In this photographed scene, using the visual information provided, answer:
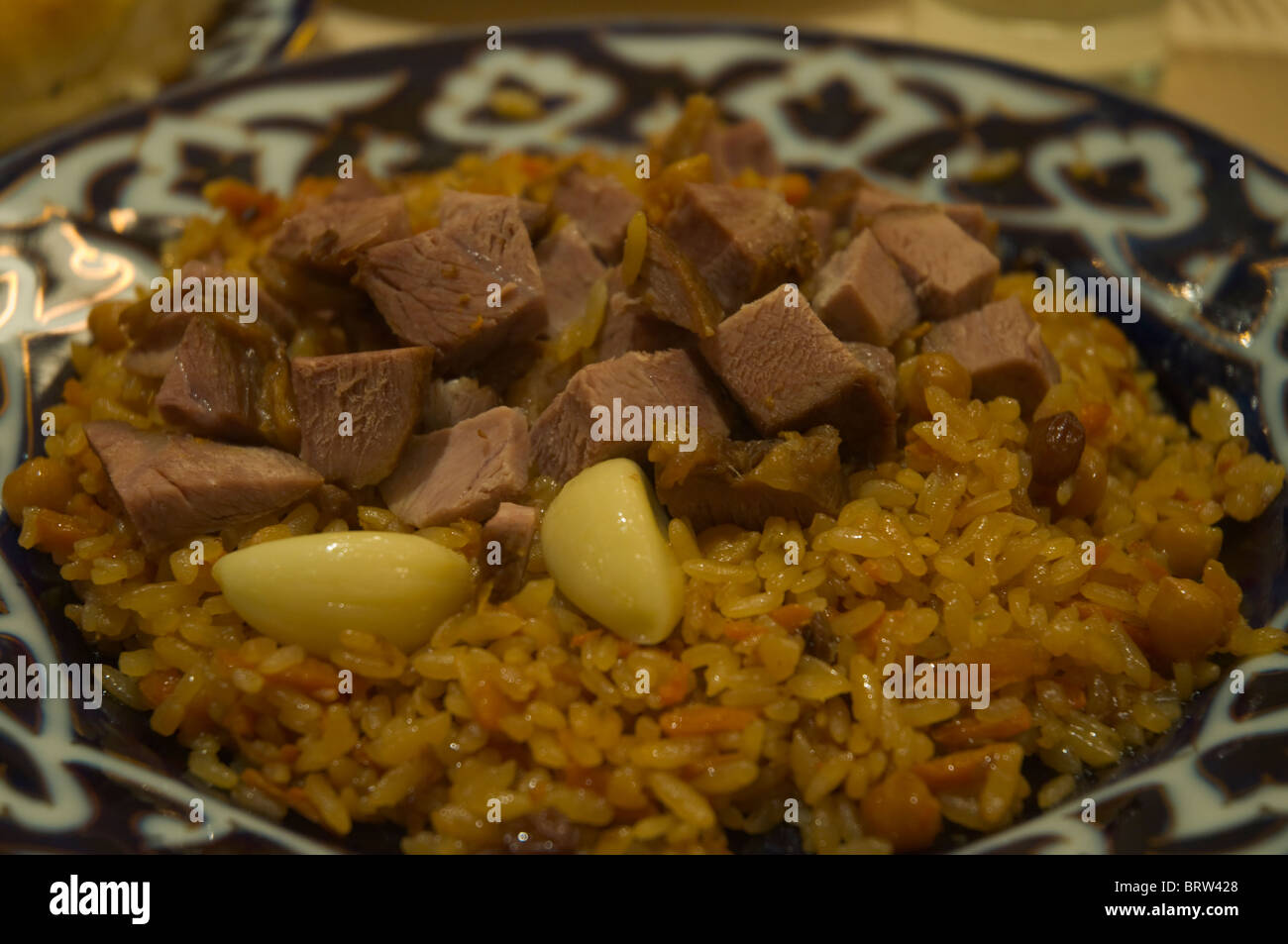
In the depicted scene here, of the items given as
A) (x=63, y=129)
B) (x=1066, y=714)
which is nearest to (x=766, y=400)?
(x=1066, y=714)

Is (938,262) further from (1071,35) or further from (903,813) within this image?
(1071,35)

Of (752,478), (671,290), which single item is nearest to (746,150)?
(671,290)

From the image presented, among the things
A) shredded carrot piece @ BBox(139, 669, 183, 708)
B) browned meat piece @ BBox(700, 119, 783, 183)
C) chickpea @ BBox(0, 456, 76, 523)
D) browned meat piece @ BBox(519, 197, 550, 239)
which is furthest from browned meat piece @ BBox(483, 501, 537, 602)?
browned meat piece @ BBox(700, 119, 783, 183)

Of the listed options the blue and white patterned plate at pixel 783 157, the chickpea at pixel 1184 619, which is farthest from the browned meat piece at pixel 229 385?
the chickpea at pixel 1184 619

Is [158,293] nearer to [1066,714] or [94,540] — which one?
[94,540]

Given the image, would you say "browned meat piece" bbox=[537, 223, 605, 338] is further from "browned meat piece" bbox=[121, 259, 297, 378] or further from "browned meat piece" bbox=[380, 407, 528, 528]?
"browned meat piece" bbox=[121, 259, 297, 378]
